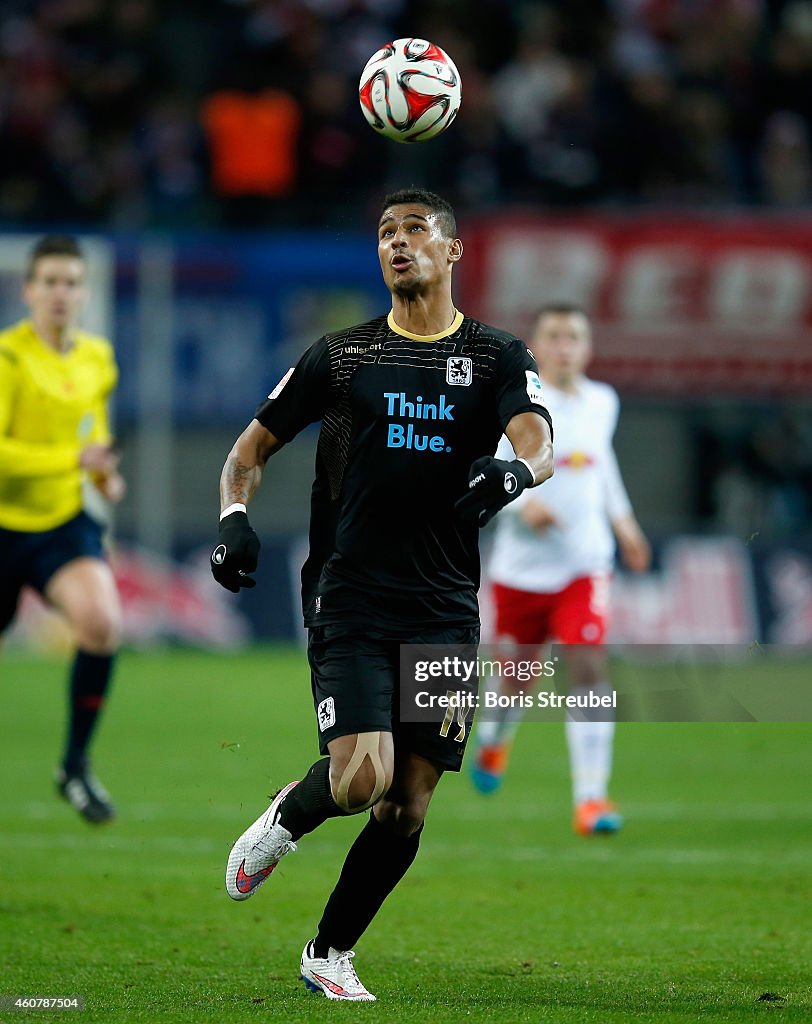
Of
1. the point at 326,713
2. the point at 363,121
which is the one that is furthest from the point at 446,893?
the point at 363,121

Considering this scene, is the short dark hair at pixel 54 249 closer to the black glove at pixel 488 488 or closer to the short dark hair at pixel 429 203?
the short dark hair at pixel 429 203

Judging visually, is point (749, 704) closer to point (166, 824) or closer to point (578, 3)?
point (166, 824)

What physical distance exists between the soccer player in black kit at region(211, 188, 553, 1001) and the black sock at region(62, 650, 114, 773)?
3005mm

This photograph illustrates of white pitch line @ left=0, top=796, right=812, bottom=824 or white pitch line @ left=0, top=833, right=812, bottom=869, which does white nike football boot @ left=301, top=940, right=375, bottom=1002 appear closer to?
white pitch line @ left=0, top=833, right=812, bottom=869

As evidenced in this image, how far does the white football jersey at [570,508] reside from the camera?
9.20m

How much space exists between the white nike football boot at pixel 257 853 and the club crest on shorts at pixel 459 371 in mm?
1328

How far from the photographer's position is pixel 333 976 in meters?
5.29

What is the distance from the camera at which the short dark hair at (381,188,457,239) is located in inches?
215

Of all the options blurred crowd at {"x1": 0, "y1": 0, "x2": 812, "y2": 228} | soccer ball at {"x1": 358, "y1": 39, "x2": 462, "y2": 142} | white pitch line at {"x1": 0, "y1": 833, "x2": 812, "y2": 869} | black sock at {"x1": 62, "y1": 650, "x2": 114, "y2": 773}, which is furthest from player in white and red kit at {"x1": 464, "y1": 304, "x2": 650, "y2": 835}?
blurred crowd at {"x1": 0, "y1": 0, "x2": 812, "y2": 228}

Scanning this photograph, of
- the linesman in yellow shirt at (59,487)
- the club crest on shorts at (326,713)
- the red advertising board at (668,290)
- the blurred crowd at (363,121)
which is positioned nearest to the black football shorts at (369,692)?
the club crest on shorts at (326,713)

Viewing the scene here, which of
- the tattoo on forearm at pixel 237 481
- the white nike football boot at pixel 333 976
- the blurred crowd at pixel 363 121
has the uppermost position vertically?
the blurred crowd at pixel 363 121

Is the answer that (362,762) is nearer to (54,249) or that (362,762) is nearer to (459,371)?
(459,371)

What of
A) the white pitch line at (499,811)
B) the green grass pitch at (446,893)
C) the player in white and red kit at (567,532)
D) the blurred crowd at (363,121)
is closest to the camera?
the green grass pitch at (446,893)

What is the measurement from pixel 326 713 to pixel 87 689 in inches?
134
